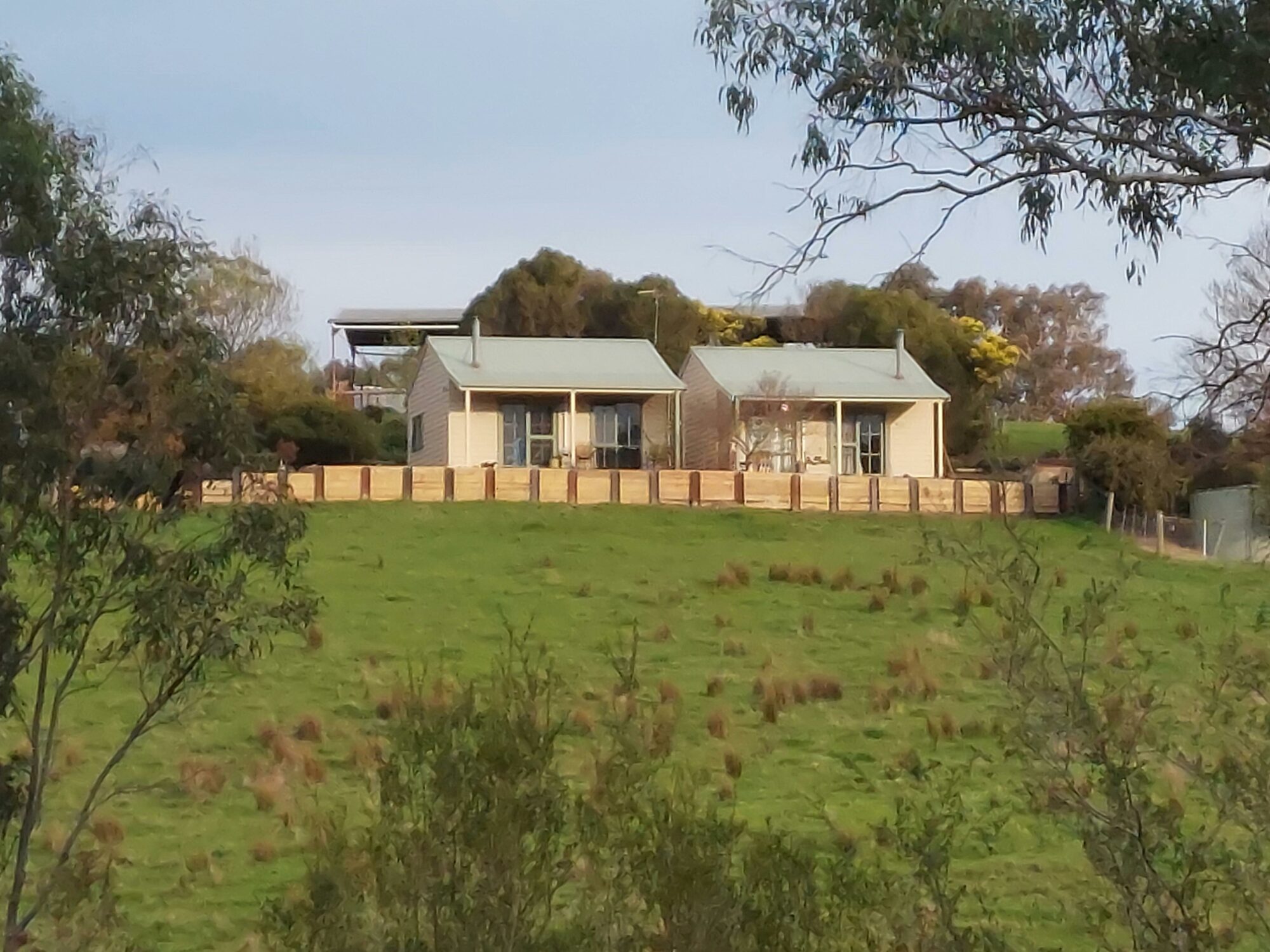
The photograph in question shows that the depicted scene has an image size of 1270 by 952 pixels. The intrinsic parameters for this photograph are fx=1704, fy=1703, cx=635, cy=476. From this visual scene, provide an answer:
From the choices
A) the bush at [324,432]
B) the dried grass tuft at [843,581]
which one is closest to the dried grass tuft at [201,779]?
the dried grass tuft at [843,581]

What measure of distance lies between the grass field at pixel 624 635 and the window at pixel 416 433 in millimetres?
9382

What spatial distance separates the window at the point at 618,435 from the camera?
3816cm

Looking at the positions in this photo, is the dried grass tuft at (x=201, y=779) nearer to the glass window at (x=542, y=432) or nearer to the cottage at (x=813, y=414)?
the glass window at (x=542, y=432)

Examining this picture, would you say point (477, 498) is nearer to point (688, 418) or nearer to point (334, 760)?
point (688, 418)

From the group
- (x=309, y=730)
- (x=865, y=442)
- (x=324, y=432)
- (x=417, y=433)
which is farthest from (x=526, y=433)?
(x=309, y=730)

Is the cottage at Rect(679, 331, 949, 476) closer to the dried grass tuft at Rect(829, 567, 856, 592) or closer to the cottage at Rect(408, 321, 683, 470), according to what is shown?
the cottage at Rect(408, 321, 683, 470)

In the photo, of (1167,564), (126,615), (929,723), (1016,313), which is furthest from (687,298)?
(126,615)

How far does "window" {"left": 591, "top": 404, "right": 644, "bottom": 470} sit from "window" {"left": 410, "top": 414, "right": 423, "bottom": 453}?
4.31 meters

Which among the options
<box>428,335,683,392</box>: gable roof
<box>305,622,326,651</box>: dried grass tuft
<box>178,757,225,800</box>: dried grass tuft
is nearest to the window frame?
<box>428,335,683,392</box>: gable roof

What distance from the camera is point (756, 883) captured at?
6.60 m

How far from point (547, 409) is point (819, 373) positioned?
6.41m

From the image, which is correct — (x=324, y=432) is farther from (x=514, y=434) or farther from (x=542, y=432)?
(x=542, y=432)

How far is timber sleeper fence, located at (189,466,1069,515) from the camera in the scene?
1220 inches

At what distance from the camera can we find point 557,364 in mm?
38500
